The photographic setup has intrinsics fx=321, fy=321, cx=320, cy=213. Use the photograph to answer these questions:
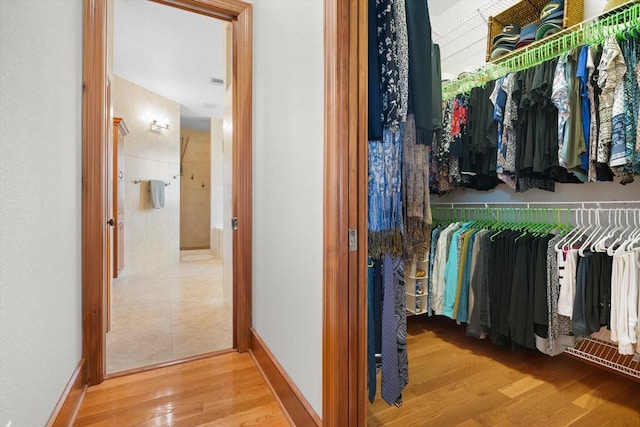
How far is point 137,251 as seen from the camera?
4867 mm

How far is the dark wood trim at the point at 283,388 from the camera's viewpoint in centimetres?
123

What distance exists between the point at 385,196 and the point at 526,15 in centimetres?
193

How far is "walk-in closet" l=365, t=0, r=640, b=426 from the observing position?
129 centimetres

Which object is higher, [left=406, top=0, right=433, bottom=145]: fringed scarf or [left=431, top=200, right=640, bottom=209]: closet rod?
[left=406, top=0, right=433, bottom=145]: fringed scarf

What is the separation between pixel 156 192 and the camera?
5.20 meters

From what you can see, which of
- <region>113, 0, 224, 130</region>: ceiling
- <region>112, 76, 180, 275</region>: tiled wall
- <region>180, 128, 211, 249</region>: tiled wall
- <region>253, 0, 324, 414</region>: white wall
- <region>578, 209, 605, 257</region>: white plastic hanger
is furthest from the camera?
<region>180, 128, 211, 249</region>: tiled wall

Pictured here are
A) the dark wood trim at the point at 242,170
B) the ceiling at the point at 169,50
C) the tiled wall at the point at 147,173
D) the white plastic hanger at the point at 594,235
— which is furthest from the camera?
the tiled wall at the point at 147,173

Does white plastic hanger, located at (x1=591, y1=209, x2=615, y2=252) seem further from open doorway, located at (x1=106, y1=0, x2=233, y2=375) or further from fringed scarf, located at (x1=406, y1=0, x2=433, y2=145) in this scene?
open doorway, located at (x1=106, y1=0, x2=233, y2=375)

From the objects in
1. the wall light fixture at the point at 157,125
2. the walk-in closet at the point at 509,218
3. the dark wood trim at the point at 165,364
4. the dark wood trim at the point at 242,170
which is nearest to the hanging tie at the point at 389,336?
the walk-in closet at the point at 509,218

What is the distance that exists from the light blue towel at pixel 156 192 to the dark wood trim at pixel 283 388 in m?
4.05

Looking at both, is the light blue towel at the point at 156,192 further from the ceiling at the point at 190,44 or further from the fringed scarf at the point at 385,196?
the fringed scarf at the point at 385,196

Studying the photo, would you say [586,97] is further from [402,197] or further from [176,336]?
[176,336]

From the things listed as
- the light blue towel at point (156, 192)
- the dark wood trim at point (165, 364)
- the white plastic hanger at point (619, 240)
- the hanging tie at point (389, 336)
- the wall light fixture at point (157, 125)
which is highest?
the wall light fixture at point (157, 125)

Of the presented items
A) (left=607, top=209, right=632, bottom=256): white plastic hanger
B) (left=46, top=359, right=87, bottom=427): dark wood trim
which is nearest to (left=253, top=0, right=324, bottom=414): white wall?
(left=46, top=359, right=87, bottom=427): dark wood trim
